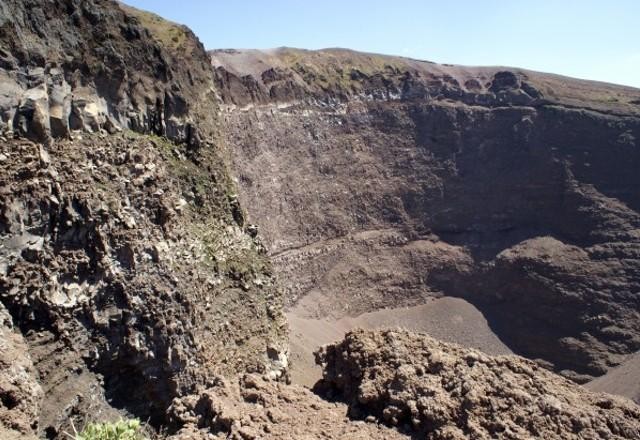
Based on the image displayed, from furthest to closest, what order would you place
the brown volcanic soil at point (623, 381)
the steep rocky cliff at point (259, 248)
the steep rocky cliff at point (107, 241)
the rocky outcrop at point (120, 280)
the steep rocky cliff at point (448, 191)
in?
1. the steep rocky cliff at point (448, 191)
2. the brown volcanic soil at point (623, 381)
3. the rocky outcrop at point (120, 280)
4. the steep rocky cliff at point (107, 241)
5. the steep rocky cliff at point (259, 248)

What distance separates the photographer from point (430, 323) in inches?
1778

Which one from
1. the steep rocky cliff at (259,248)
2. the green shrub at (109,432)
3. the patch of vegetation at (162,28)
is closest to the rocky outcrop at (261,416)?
the steep rocky cliff at (259,248)

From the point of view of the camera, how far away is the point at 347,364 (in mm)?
17469

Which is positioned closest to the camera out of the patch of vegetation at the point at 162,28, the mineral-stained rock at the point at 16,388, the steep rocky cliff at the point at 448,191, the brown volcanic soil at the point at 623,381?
the mineral-stained rock at the point at 16,388

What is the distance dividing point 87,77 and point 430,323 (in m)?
33.1

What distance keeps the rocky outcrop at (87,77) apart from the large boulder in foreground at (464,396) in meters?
12.0

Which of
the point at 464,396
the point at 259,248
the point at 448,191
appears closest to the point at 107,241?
the point at 259,248

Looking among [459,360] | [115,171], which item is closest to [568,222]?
[459,360]

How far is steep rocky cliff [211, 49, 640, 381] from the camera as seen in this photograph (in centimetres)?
4456

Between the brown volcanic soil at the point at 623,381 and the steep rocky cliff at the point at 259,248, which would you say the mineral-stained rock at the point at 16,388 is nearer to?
the steep rocky cliff at the point at 259,248

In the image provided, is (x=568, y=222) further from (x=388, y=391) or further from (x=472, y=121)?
(x=388, y=391)

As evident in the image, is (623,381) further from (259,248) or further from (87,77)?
(87,77)

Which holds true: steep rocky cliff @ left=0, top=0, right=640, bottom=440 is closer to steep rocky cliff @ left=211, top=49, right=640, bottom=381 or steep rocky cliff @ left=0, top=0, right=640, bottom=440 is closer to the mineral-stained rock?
the mineral-stained rock

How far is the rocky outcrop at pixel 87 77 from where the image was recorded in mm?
17031
